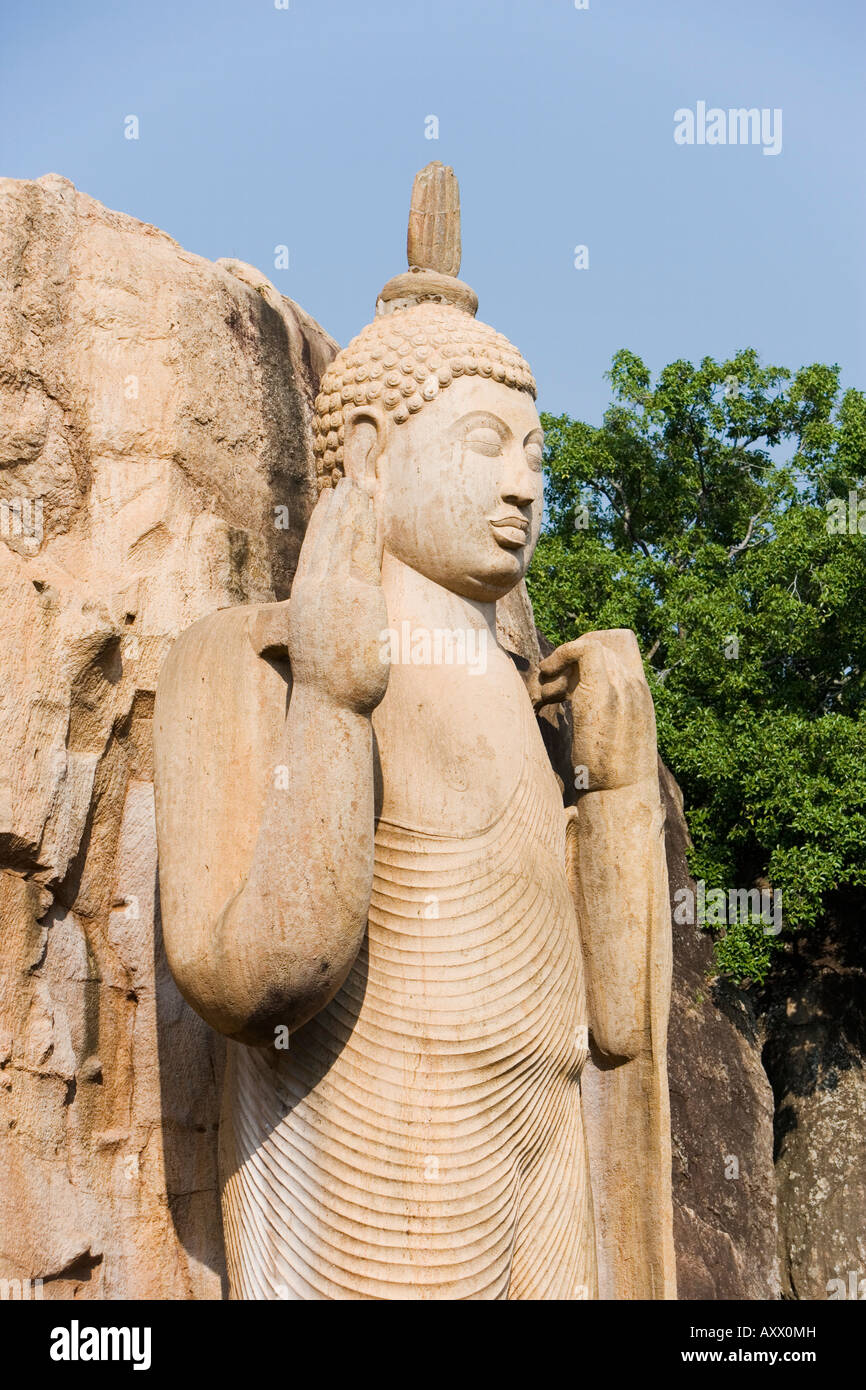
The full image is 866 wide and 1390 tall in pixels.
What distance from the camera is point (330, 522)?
4586 mm

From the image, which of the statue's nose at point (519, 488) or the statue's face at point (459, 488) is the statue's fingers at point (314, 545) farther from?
the statue's nose at point (519, 488)

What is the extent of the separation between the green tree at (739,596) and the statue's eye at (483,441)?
687 centimetres

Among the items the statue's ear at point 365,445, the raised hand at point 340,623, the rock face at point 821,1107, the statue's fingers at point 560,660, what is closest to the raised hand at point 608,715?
the statue's fingers at point 560,660

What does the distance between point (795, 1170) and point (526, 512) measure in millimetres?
8562

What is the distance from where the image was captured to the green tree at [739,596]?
1177 centimetres

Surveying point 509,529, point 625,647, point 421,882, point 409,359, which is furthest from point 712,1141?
point 409,359

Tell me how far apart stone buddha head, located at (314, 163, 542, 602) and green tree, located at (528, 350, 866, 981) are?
6772 mm

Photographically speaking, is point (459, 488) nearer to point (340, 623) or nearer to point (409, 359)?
point (409, 359)

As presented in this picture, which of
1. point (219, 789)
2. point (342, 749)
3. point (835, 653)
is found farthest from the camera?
point (835, 653)

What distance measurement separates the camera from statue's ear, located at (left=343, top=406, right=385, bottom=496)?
5090 mm

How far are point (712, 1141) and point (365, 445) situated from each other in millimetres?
4541

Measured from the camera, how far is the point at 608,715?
205 inches
